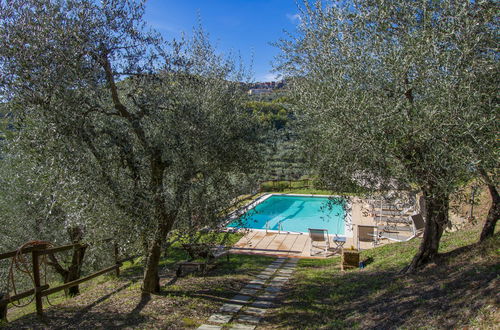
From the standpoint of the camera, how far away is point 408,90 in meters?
5.30

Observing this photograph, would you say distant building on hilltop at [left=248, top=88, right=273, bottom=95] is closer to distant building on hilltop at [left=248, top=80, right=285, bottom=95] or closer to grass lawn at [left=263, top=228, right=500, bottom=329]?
distant building on hilltop at [left=248, top=80, right=285, bottom=95]

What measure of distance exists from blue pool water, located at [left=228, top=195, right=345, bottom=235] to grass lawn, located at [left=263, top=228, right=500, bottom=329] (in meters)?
10.6

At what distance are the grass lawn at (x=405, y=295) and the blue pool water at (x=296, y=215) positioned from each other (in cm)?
1062

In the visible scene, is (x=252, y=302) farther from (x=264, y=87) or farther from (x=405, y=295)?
(x=264, y=87)

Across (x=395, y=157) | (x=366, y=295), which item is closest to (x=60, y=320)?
(x=366, y=295)

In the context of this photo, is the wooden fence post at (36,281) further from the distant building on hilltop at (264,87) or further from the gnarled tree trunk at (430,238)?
the gnarled tree trunk at (430,238)

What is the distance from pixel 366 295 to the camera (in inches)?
267

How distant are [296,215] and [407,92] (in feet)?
60.4

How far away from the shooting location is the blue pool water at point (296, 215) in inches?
806

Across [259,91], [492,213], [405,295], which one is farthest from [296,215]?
[405,295]

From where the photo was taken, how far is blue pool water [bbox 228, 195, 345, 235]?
20.5m

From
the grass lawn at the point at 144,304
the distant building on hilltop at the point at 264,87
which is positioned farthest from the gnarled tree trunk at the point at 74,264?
the distant building on hilltop at the point at 264,87

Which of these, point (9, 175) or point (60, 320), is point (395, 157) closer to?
point (60, 320)

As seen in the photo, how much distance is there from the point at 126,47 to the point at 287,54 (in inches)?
155
